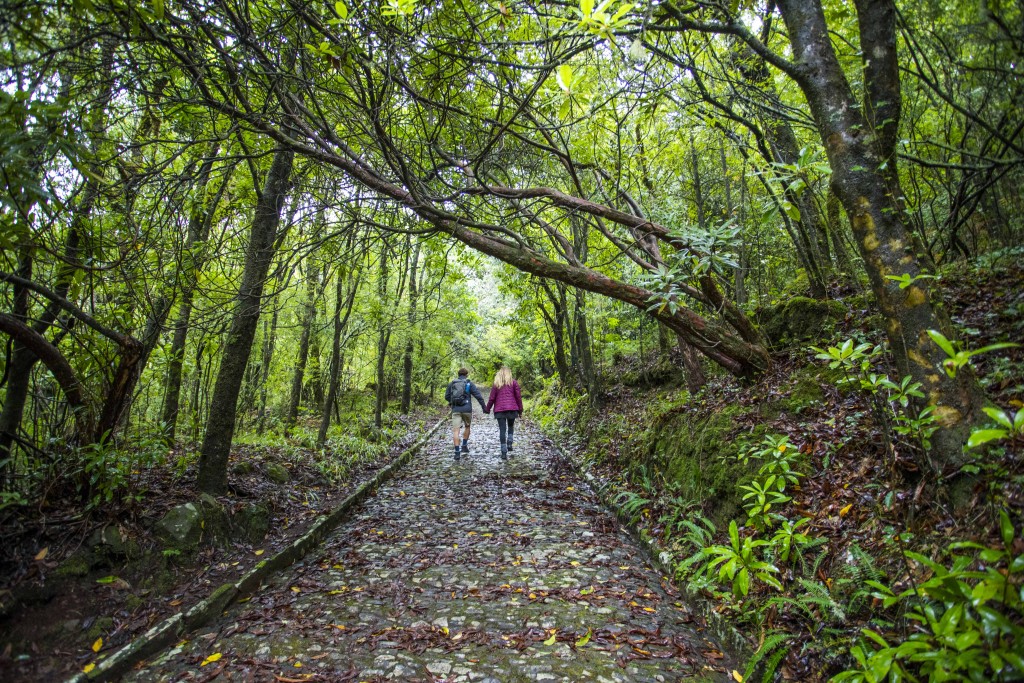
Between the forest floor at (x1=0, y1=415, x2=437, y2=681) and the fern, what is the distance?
4.69m

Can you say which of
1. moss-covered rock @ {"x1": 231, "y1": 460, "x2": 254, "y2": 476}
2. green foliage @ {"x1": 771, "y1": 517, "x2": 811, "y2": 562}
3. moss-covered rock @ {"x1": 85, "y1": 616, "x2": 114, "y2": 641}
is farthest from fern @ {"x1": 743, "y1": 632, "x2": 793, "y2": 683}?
moss-covered rock @ {"x1": 231, "y1": 460, "x2": 254, "y2": 476}

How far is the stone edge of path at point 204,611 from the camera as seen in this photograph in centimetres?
347

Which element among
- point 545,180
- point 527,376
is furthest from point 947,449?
point 527,376

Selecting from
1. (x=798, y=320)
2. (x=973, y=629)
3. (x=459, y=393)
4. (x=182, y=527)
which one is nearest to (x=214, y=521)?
(x=182, y=527)

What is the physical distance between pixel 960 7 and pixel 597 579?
7.40 metres

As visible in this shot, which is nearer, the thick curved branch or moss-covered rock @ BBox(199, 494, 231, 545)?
the thick curved branch

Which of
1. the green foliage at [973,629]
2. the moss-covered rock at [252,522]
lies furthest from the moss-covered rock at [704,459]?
the moss-covered rock at [252,522]

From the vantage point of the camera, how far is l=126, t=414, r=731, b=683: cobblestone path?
11.3ft

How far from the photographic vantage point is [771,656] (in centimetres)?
320

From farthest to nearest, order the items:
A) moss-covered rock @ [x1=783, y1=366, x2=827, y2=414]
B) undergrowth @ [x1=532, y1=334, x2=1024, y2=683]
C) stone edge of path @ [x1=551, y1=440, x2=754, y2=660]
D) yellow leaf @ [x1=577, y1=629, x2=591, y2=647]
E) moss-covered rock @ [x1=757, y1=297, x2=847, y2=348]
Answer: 1. moss-covered rock @ [x1=757, y1=297, x2=847, y2=348]
2. moss-covered rock @ [x1=783, y1=366, x2=827, y2=414]
3. yellow leaf @ [x1=577, y1=629, x2=591, y2=647]
4. stone edge of path @ [x1=551, y1=440, x2=754, y2=660]
5. undergrowth @ [x1=532, y1=334, x2=1024, y2=683]

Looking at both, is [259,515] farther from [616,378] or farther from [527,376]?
A: [527,376]

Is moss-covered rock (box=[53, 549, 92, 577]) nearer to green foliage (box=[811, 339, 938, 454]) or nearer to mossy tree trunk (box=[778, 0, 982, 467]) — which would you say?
green foliage (box=[811, 339, 938, 454])

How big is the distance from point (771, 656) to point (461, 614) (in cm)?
250

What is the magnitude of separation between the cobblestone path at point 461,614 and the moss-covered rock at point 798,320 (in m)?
4.11
